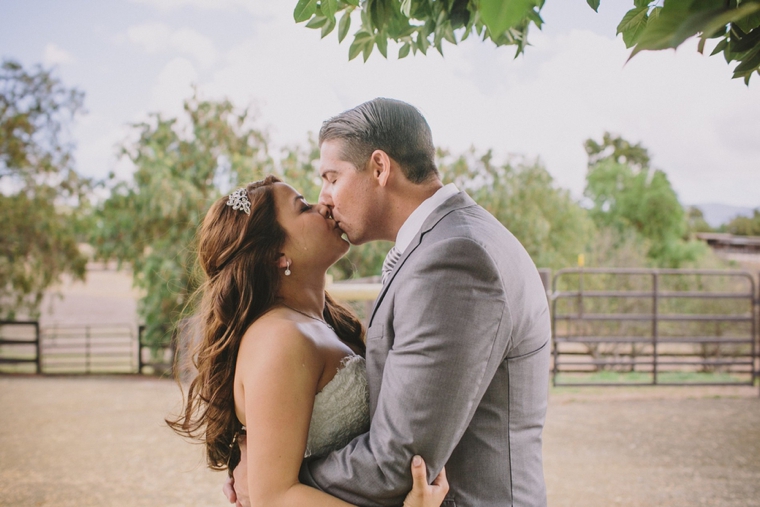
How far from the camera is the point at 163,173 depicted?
11.1m

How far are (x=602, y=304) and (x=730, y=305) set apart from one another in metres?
2.50

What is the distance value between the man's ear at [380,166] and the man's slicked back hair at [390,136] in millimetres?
18

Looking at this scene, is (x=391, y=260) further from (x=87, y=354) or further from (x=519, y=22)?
(x=87, y=354)

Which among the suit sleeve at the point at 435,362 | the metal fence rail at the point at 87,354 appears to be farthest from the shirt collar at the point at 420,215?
the metal fence rail at the point at 87,354

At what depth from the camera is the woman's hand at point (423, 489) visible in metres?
1.45

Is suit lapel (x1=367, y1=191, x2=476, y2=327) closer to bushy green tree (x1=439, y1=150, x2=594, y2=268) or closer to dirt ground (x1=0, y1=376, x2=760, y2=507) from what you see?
dirt ground (x1=0, y1=376, x2=760, y2=507)

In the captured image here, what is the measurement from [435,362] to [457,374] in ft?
0.18

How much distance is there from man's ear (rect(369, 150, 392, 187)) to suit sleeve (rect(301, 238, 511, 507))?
0.39m

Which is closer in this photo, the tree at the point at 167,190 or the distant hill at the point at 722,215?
the tree at the point at 167,190

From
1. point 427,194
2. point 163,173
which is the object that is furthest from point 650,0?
point 163,173

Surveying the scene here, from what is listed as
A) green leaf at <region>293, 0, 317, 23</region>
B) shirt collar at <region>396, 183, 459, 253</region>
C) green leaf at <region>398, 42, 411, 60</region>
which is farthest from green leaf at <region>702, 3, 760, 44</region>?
green leaf at <region>398, 42, 411, 60</region>

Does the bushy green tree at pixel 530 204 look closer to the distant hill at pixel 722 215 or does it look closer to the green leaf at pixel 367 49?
the green leaf at pixel 367 49

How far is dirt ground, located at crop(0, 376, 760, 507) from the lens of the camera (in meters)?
5.33

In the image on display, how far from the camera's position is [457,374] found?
4.64 ft
